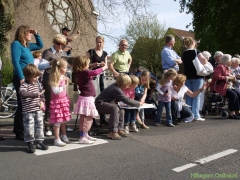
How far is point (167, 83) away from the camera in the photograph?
21.8ft

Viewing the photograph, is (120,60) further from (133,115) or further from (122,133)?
(122,133)

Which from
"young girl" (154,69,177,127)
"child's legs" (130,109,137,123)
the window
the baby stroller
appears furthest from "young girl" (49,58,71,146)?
the window

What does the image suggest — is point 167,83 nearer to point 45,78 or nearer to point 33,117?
point 45,78

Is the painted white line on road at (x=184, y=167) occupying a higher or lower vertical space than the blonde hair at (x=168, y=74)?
lower

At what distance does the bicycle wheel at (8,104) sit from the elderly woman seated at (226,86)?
19.5 ft

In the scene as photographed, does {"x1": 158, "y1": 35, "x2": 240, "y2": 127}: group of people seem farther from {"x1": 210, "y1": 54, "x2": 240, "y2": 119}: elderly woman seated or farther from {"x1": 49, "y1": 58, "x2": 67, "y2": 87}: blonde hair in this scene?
{"x1": 49, "y1": 58, "x2": 67, "y2": 87}: blonde hair

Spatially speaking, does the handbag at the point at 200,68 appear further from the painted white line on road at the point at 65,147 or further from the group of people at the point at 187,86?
the painted white line on road at the point at 65,147

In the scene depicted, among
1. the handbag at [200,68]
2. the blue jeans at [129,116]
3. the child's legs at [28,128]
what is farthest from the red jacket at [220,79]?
the child's legs at [28,128]

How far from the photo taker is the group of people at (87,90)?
4.46 meters

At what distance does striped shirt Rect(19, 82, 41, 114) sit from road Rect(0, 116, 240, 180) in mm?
731

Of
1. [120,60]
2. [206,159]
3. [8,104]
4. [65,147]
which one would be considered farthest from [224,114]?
[8,104]

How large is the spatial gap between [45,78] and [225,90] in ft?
16.5

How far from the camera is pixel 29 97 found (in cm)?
430

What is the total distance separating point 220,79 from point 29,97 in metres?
5.41
